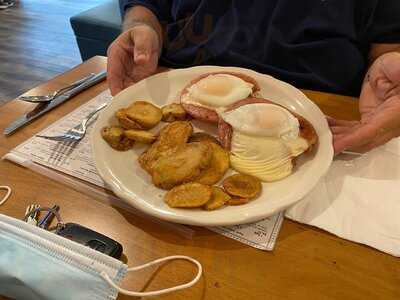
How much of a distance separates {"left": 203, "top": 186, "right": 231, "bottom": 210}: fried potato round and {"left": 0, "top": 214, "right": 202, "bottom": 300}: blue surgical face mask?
0.40 feet

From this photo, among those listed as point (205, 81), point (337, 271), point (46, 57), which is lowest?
point (46, 57)

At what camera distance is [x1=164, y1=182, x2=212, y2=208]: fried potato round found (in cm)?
57

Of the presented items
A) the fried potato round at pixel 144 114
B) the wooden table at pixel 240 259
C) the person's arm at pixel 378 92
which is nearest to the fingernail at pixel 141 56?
the fried potato round at pixel 144 114

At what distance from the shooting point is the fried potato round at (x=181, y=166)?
608 millimetres

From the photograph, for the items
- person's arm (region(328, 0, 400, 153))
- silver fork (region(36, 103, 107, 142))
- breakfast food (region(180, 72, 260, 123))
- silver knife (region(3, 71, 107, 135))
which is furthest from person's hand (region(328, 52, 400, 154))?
silver knife (region(3, 71, 107, 135))

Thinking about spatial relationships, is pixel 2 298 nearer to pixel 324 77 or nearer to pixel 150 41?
pixel 150 41

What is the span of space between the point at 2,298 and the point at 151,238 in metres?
0.25

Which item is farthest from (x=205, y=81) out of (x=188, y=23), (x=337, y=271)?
(x=337, y=271)

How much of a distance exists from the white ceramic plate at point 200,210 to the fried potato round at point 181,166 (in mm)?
29

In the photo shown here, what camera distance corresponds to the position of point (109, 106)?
0.80m

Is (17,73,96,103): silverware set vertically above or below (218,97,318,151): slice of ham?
below

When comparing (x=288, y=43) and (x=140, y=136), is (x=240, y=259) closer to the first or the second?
(x=140, y=136)

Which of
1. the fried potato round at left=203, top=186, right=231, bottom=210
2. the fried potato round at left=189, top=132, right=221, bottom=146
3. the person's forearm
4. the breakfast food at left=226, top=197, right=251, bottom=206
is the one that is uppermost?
the person's forearm

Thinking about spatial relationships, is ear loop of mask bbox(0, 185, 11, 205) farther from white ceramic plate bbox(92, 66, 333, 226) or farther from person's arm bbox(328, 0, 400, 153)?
person's arm bbox(328, 0, 400, 153)
